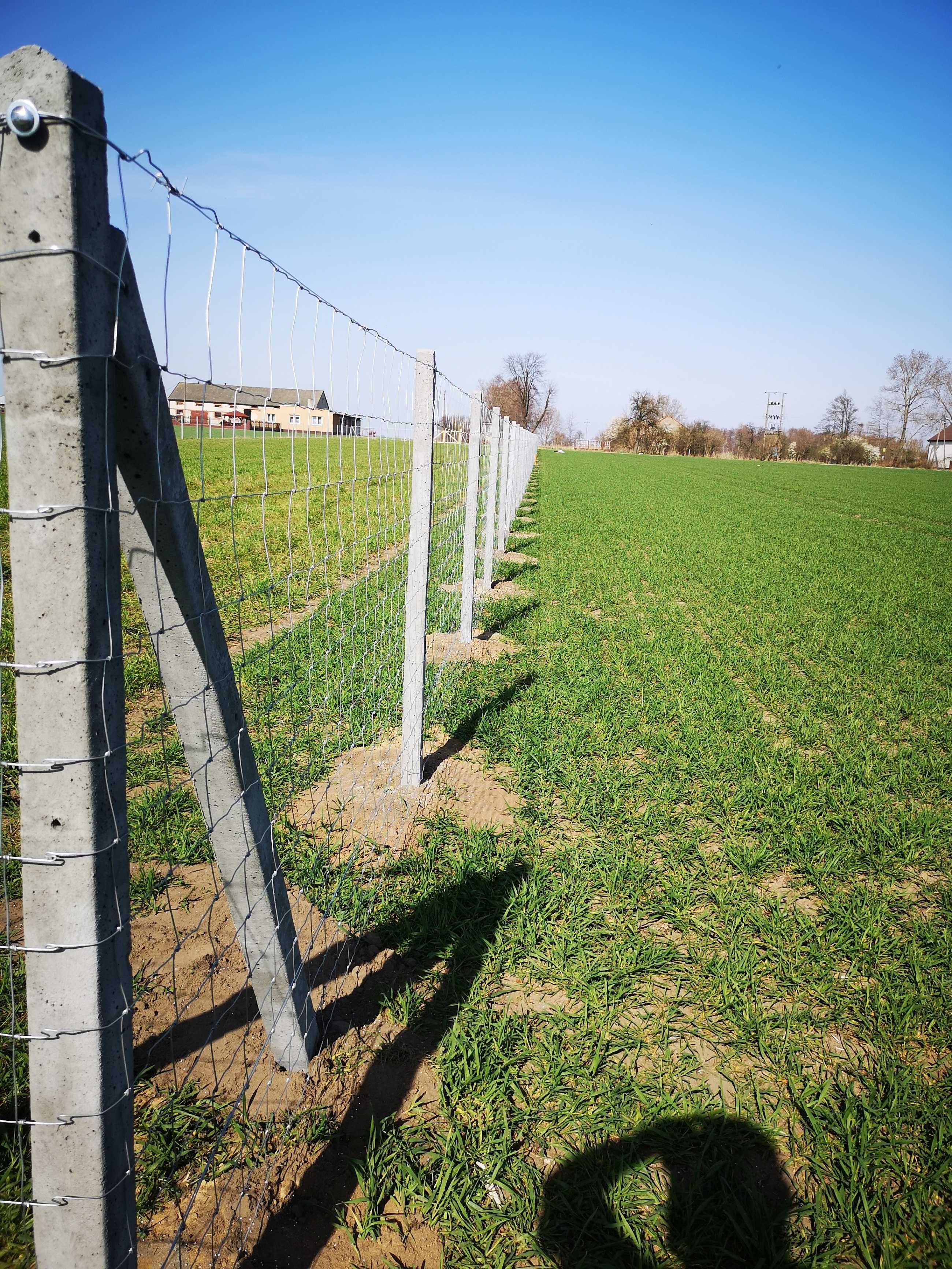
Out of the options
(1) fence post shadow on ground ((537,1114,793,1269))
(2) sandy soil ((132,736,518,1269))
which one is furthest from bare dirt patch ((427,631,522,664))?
(1) fence post shadow on ground ((537,1114,793,1269))

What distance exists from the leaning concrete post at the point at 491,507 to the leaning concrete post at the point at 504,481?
0.33m

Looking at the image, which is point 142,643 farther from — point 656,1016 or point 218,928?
point 656,1016

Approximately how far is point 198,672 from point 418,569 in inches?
76.7

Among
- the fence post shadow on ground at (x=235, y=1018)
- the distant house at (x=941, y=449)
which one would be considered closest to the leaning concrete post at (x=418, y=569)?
the fence post shadow on ground at (x=235, y=1018)

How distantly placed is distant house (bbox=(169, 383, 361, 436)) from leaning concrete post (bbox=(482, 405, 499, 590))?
4671mm

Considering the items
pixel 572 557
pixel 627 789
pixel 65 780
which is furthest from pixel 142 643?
pixel 572 557

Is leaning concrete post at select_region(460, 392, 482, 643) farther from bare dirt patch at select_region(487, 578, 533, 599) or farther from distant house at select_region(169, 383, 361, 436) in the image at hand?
distant house at select_region(169, 383, 361, 436)

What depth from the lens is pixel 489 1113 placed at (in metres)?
1.97

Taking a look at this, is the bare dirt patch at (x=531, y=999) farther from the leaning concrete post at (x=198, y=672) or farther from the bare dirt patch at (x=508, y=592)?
the bare dirt patch at (x=508, y=592)

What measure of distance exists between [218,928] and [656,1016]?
1.52 meters

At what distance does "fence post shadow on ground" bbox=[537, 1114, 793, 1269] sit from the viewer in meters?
1.66

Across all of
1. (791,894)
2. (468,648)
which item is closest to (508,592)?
(468,648)

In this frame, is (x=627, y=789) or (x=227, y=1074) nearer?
(x=227, y=1074)

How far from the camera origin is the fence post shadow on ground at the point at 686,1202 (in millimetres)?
1662
